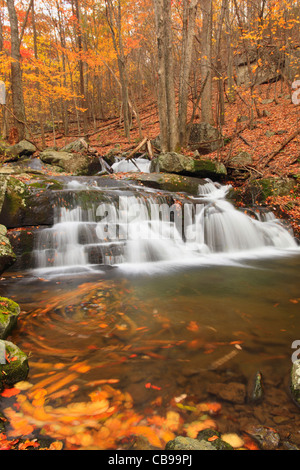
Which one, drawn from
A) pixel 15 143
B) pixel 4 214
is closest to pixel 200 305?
pixel 4 214

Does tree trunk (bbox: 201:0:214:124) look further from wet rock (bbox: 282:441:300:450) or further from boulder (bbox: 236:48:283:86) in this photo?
wet rock (bbox: 282:441:300:450)

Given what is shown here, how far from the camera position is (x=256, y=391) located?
6.97 ft

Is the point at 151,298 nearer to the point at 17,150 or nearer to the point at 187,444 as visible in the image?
the point at 187,444

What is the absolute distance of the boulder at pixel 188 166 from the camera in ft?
37.3

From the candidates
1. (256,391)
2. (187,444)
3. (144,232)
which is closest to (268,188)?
(144,232)

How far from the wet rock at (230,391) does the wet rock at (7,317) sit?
2.21m

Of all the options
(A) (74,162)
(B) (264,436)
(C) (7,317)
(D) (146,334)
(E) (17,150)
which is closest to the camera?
(B) (264,436)

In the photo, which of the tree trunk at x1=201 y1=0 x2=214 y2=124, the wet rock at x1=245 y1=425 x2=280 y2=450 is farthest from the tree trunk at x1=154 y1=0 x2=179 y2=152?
the wet rock at x1=245 y1=425 x2=280 y2=450

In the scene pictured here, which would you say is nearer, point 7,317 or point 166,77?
point 7,317

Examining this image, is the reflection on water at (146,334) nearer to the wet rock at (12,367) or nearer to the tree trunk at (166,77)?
the wet rock at (12,367)

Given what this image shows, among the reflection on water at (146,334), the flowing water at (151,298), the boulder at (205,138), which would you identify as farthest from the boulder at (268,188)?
the reflection on water at (146,334)

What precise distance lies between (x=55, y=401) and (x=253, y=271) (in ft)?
16.8

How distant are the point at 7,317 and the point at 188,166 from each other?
392 inches

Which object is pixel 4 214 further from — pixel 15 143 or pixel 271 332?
pixel 15 143
